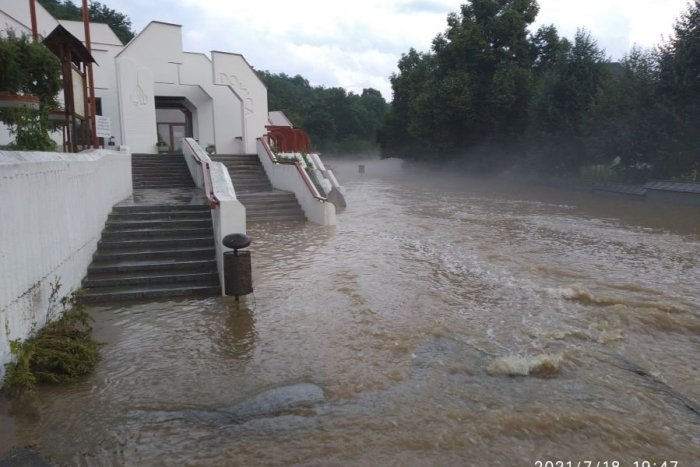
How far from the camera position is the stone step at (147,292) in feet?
24.7

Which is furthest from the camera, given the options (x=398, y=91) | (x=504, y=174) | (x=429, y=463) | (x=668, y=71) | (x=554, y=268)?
(x=398, y=91)

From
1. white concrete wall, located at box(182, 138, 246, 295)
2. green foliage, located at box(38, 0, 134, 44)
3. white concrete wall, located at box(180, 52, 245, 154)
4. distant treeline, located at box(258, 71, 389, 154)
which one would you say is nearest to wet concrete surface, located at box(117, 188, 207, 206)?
white concrete wall, located at box(182, 138, 246, 295)

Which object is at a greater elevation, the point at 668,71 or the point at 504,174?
the point at 668,71

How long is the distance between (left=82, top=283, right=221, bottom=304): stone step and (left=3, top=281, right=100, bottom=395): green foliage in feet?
5.73

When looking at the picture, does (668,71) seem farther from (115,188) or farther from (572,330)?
(115,188)

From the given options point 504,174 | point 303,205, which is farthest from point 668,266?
point 504,174

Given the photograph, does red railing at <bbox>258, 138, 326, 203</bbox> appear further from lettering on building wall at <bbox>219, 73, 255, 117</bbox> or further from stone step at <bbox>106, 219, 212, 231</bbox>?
stone step at <bbox>106, 219, 212, 231</bbox>

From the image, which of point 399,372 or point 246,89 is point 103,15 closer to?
point 246,89

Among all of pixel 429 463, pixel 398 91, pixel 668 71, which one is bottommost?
pixel 429 463

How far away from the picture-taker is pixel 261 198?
53.0 ft

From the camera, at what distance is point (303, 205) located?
15859 mm

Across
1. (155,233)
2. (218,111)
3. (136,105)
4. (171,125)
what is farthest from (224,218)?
(171,125)

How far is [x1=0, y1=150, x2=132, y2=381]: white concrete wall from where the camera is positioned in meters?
4.63

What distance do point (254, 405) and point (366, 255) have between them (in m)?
6.39
